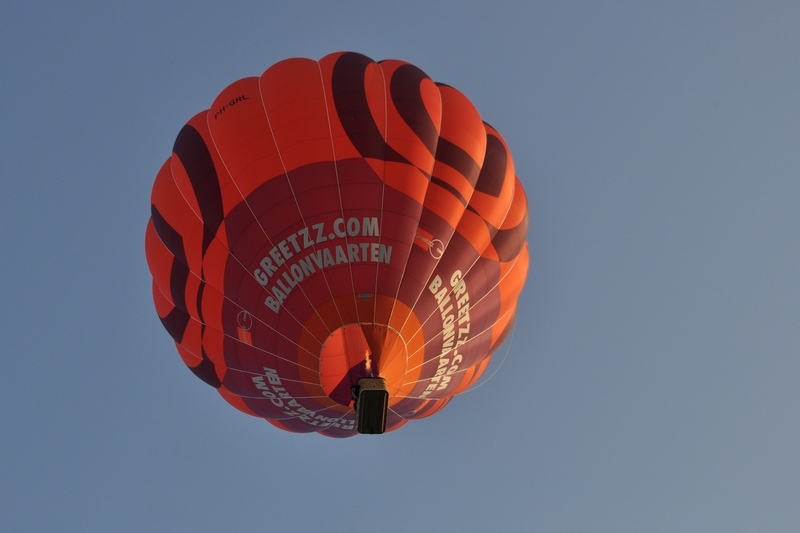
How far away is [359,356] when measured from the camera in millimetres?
8781

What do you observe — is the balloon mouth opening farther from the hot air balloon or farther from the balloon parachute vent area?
the balloon parachute vent area

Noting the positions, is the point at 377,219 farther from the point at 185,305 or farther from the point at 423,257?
the point at 185,305

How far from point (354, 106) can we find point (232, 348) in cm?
326

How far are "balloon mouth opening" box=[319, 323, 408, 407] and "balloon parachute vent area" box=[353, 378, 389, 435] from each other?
0.42 feet

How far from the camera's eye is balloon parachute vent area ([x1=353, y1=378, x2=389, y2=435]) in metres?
8.51

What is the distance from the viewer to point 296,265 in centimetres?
874

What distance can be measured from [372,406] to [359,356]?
0.59 meters

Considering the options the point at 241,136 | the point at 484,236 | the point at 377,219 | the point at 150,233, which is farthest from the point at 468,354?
the point at 150,233

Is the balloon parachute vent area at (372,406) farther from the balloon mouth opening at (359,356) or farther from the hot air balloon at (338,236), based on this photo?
the balloon mouth opening at (359,356)

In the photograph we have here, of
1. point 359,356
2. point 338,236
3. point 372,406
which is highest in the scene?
point 338,236

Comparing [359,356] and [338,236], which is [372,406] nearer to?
[359,356]

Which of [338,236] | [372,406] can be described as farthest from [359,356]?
[338,236]

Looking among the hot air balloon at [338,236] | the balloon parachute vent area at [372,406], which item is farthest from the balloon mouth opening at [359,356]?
the balloon parachute vent area at [372,406]

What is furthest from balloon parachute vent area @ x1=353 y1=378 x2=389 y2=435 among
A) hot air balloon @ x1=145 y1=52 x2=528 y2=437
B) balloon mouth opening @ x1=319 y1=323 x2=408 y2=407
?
balloon mouth opening @ x1=319 y1=323 x2=408 y2=407
